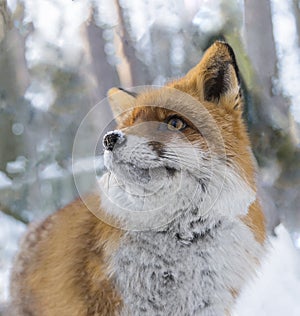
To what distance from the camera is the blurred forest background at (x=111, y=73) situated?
2.62 feet

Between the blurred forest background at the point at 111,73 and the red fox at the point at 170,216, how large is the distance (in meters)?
0.14

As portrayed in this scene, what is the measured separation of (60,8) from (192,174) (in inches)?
19.9

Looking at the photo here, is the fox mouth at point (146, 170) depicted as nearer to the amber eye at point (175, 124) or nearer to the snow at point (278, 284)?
the amber eye at point (175, 124)

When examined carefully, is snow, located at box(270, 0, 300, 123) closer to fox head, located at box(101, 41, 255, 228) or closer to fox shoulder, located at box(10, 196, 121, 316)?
fox head, located at box(101, 41, 255, 228)

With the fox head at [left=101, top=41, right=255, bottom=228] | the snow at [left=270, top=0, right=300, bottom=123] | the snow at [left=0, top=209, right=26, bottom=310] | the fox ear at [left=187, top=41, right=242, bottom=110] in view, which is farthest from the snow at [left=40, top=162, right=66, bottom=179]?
the snow at [left=270, top=0, right=300, bottom=123]

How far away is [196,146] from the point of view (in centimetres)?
58

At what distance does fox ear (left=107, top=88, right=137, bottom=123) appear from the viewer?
2.20ft

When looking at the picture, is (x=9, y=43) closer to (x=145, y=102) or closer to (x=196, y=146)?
(x=145, y=102)

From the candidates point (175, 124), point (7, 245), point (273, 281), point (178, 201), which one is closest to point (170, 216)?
point (178, 201)

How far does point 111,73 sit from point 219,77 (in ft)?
0.90

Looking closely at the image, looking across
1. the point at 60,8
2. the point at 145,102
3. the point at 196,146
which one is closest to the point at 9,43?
the point at 60,8

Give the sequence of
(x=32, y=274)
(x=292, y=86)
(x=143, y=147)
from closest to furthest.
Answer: (x=143, y=147) → (x=32, y=274) → (x=292, y=86)

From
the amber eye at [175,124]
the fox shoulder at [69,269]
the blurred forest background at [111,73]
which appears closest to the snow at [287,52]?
the blurred forest background at [111,73]

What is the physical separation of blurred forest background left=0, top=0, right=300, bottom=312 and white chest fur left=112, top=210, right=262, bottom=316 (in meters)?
0.19
